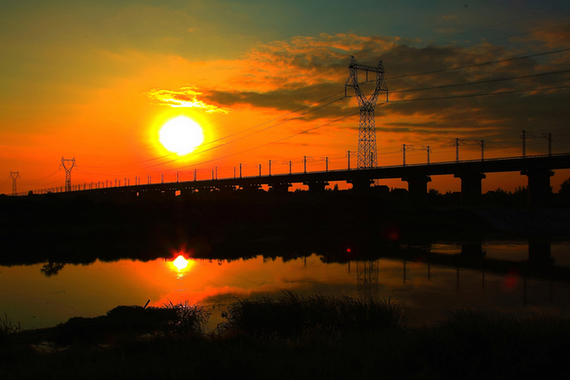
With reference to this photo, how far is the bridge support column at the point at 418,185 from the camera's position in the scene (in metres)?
79.2

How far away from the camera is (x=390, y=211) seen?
59.0 metres

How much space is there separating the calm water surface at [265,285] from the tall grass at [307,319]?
2.00 metres

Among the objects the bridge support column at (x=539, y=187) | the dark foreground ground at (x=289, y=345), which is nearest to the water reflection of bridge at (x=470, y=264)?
the dark foreground ground at (x=289, y=345)

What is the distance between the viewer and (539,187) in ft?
216

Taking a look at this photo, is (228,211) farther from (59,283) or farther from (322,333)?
(322,333)

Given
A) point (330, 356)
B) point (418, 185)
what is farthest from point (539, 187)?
point (330, 356)

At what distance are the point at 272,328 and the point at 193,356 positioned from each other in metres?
3.82

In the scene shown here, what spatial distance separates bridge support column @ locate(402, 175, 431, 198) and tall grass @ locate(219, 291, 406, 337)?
230ft

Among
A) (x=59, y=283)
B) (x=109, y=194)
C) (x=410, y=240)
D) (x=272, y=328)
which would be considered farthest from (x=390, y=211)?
(x=109, y=194)

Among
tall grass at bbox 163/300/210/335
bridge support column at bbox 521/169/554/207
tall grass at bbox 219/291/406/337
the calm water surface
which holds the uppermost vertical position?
bridge support column at bbox 521/169/554/207

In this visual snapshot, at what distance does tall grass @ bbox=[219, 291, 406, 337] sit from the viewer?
475 inches

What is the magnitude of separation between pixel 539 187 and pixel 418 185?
20542 mm

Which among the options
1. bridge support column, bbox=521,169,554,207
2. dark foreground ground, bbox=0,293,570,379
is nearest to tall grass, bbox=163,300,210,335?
dark foreground ground, bbox=0,293,570,379

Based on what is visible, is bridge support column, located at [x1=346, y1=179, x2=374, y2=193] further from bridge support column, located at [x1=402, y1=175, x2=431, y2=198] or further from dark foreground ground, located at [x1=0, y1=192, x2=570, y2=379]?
dark foreground ground, located at [x1=0, y1=192, x2=570, y2=379]
